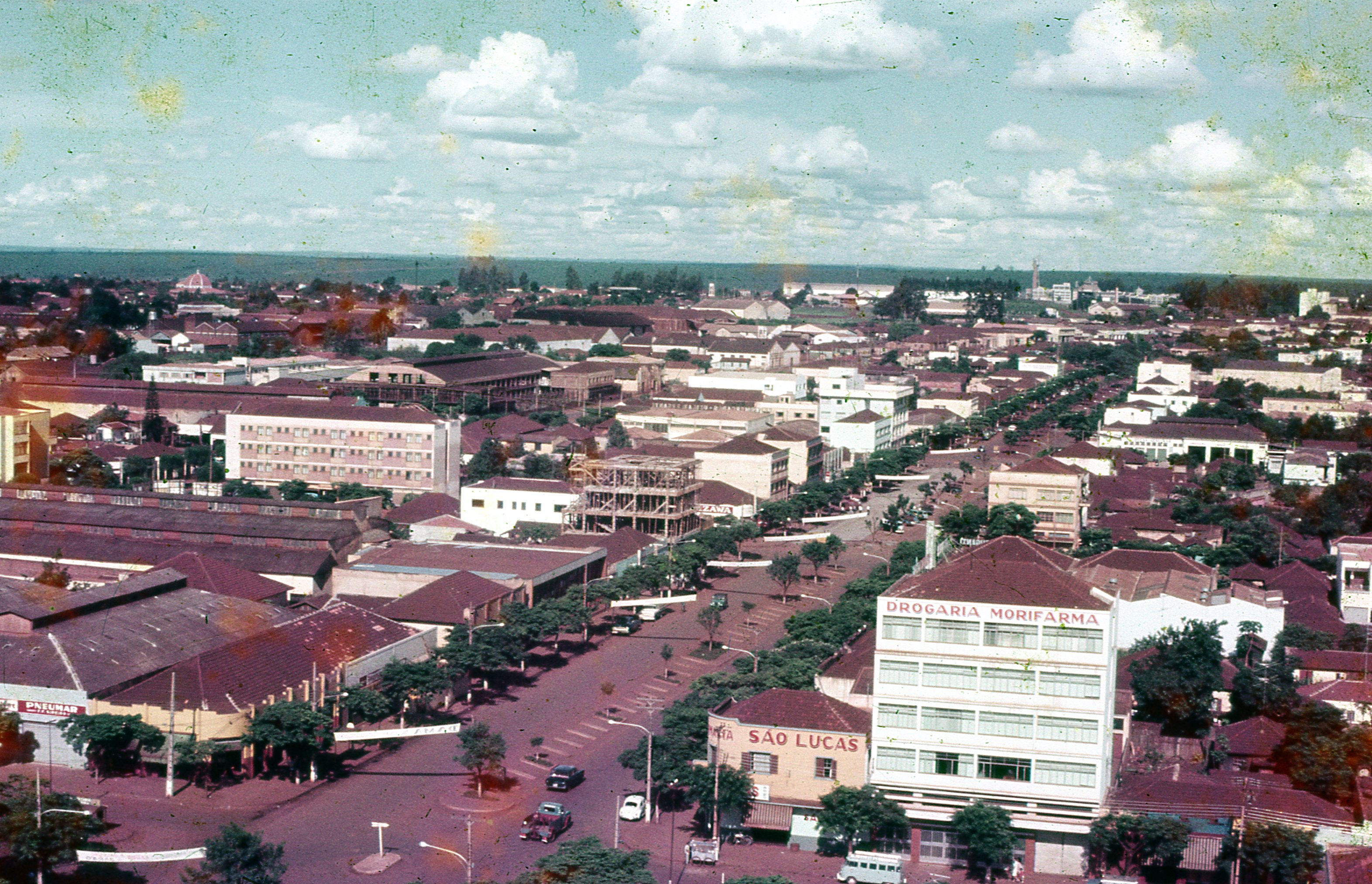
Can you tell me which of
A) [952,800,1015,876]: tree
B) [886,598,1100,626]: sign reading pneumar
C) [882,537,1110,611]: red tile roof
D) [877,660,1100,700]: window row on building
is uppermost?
[882,537,1110,611]: red tile roof

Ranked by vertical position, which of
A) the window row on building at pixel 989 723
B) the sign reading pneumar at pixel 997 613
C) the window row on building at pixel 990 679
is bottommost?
the window row on building at pixel 989 723

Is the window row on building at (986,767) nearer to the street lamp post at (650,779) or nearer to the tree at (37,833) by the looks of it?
the street lamp post at (650,779)

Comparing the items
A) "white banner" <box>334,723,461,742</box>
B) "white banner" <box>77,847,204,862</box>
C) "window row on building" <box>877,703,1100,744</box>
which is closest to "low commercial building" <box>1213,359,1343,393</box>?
"window row on building" <box>877,703,1100,744</box>

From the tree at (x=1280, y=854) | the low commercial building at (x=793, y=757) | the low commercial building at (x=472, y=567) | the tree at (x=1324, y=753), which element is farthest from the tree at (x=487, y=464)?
the tree at (x=1280, y=854)

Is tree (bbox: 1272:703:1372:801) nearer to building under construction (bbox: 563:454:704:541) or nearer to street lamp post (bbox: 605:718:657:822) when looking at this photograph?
street lamp post (bbox: 605:718:657:822)

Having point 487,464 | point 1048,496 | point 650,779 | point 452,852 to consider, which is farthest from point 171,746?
point 487,464
